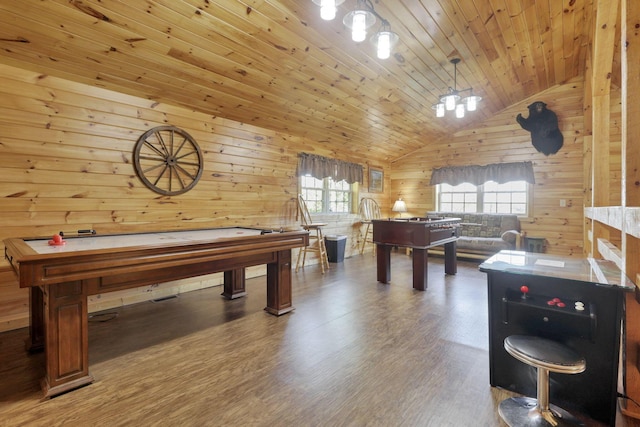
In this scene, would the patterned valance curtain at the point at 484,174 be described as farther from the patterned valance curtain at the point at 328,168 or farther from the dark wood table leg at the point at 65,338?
the dark wood table leg at the point at 65,338

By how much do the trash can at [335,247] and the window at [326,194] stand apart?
0.60 metres

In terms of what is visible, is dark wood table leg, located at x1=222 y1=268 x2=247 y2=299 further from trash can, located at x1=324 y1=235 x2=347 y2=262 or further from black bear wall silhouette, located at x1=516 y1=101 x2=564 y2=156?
black bear wall silhouette, located at x1=516 y1=101 x2=564 y2=156

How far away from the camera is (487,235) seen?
6168 millimetres

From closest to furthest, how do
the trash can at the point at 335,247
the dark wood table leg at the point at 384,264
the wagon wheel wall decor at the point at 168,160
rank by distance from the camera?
the wagon wheel wall decor at the point at 168,160, the dark wood table leg at the point at 384,264, the trash can at the point at 335,247

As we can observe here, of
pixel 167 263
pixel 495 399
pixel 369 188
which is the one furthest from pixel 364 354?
pixel 369 188

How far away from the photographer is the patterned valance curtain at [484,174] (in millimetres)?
5972

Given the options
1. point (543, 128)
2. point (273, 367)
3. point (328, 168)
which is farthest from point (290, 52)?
point (543, 128)

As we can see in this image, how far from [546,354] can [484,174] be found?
5568 millimetres

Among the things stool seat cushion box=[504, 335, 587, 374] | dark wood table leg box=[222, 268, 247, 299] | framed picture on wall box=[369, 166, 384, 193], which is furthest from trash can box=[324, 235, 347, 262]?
stool seat cushion box=[504, 335, 587, 374]

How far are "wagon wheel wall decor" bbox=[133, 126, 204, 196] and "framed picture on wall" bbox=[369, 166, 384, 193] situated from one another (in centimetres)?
→ 410

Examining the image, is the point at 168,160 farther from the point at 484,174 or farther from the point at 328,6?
the point at 484,174

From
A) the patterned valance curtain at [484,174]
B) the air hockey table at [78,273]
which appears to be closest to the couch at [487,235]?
the patterned valance curtain at [484,174]

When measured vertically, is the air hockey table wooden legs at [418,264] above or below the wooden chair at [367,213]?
below

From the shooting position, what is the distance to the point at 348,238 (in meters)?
6.53
